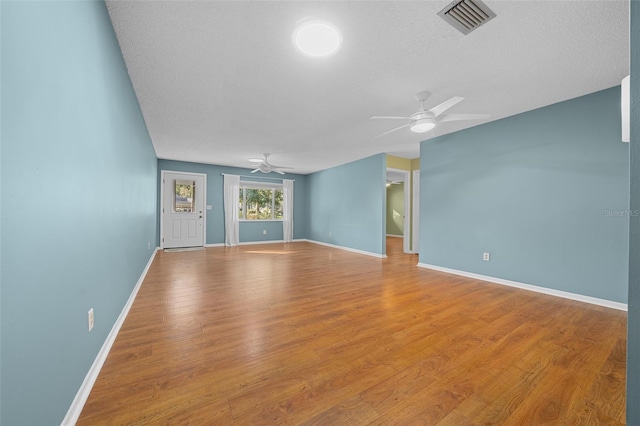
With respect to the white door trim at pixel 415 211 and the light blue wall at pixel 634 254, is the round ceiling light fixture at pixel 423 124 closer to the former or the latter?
the light blue wall at pixel 634 254

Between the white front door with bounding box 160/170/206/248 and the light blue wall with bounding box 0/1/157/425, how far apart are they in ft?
17.7

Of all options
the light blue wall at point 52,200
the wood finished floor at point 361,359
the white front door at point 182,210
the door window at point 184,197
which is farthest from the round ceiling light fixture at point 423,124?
the door window at point 184,197

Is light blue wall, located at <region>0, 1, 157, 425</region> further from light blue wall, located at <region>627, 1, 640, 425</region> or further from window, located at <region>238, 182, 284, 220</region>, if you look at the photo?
window, located at <region>238, 182, 284, 220</region>

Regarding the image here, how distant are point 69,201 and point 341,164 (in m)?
6.25

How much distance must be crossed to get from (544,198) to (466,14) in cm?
266

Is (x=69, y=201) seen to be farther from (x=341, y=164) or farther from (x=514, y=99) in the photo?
(x=341, y=164)

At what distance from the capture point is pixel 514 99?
2.97 meters

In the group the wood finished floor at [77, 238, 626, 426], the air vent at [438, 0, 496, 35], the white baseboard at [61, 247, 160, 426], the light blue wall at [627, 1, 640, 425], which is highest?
the air vent at [438, 0, 496, 35]

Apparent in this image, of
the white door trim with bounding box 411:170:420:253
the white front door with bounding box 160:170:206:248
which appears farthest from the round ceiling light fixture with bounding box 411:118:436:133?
the white front door with bounding box 160:170:206:248

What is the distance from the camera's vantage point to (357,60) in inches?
87.0

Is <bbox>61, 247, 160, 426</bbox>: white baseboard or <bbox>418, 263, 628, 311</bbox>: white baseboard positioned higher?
<bbox>61, 247, 160, 426</bbox>: white baseboard

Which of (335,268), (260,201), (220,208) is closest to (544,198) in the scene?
(335,268)

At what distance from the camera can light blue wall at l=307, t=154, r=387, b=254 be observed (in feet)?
18.8

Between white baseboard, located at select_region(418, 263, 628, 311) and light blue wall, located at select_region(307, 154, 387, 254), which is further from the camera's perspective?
light blue wall, located at select_region(307, 154, 387, 254)
